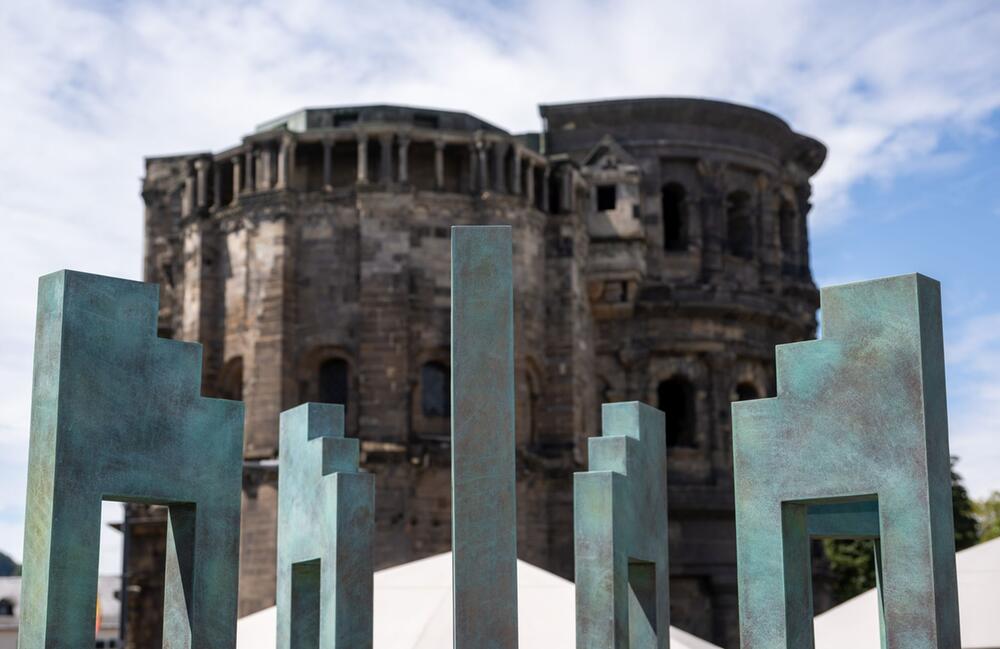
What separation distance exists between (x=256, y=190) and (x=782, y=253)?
50.7ft

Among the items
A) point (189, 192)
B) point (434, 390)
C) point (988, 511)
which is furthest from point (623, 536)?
point (988, 511)

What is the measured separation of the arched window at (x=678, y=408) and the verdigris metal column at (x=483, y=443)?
93.5ft

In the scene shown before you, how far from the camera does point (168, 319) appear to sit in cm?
4216

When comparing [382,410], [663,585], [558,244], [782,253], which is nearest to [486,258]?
[663,585]

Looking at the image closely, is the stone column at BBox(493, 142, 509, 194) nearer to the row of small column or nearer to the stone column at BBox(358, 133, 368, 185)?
the row of small column

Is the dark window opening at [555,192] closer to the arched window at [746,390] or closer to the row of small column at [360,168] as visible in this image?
the row of small column at [360,168]

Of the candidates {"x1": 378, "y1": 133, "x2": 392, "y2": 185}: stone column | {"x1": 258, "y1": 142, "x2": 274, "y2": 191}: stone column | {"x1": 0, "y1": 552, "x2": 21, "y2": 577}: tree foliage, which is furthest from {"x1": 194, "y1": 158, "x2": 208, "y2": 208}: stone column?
{"x1": 0, "y1": 552, "x2": 21, "y2": 577}: tree foliage

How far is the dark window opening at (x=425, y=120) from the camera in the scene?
129 feet

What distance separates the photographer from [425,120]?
39406 mm

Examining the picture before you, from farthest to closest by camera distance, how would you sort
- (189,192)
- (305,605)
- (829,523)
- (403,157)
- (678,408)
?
1. (678,408)
2. (189,192)
3. (403,157)
4. (305,605)
5. (829,523)

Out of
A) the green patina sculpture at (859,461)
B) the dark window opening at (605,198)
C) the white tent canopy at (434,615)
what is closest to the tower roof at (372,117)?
the dark window opening at (605,198)

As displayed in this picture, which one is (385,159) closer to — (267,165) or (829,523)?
(267,165)

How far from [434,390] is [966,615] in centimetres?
1764

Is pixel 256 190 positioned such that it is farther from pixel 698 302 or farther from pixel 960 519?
pixel 960 519
